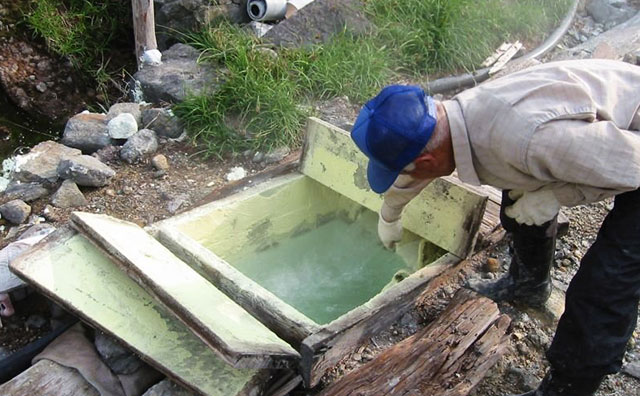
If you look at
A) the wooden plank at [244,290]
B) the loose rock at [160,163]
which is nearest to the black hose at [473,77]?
the loose rock at [160,163]

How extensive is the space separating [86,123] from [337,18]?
2374 millimetres

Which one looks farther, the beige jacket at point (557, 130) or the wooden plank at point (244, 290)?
the wooden plank at point (244, 290)

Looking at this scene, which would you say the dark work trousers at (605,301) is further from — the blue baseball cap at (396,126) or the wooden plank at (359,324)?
the blue baseball cap at (396,126)

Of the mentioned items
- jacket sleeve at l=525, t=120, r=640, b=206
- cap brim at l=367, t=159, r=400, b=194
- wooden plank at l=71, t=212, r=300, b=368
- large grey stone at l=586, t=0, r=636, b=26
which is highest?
jacket sleeve at l=525, t=120, r=640, b=206

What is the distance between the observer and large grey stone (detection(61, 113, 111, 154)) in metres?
4.47

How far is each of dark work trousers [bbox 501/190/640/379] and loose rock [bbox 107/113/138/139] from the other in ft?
10.5

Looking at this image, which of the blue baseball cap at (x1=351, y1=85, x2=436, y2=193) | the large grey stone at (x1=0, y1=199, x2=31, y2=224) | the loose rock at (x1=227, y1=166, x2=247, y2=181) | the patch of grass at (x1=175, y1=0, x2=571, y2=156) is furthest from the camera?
the patch of grass at (x1=175, y1=0, x2=571, y2=156)

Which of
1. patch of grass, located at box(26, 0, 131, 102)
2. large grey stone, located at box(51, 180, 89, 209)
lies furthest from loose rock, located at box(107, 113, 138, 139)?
patch of grass, located at box(26, 0, 131, 102)

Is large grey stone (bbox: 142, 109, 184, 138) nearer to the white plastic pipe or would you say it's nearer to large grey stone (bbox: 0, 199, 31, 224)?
large grey stone (bbox: 0, 199, 31, 224)

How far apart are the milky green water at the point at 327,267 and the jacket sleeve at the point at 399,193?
2.41 feet

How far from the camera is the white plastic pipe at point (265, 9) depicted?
5.70 meters

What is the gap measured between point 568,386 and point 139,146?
10.2ft

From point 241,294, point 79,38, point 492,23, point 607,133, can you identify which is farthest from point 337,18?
point 607,133

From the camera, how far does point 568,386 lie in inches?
97.7
